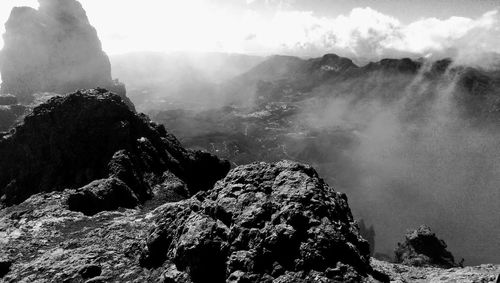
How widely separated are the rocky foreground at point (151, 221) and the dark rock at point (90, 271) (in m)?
0.10

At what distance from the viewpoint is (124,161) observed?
75.2 metres

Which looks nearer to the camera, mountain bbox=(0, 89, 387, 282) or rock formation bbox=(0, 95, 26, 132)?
mountain bbox=(0, 89, 387, 282)

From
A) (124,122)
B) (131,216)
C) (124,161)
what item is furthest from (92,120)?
(131,216)

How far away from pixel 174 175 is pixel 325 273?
5861 cm

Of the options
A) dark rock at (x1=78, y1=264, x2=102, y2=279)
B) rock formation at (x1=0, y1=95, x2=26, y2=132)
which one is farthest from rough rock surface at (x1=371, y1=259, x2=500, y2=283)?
rock formation at (x1=0, y1=95, x2=26, y2=132)

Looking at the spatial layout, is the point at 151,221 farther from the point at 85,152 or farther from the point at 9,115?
the point at 9,115

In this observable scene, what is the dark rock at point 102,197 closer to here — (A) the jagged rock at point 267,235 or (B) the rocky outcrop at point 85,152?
(B) the rocky outcrop at point 85,152

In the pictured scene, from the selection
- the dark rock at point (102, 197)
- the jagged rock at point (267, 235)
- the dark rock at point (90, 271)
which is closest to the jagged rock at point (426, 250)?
the dark rock at point (102, 197)

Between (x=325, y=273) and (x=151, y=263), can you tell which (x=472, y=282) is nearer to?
(x=325, y=273)

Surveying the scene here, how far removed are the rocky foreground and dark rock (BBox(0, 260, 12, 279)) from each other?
3.9 inches

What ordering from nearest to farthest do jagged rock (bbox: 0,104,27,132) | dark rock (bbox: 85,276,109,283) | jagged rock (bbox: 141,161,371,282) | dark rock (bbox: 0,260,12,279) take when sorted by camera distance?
jagged rock (bbox: 141,161,371,282) → dark rock (bbox: 85,276,109,283) → dark rock (bbox: 0,260,12,279) → jagged rock (bbox: 0,104,27,132)

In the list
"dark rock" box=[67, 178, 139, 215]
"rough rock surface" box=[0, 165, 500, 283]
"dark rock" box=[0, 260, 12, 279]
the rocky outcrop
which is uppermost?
the rocky outcrop

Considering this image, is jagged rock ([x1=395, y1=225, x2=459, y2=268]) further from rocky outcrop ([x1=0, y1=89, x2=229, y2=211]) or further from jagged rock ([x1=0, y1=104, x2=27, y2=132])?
jagged rock ([x1=0, y1=104, x2=27, y2=132])

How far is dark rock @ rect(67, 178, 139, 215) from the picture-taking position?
192 feet
